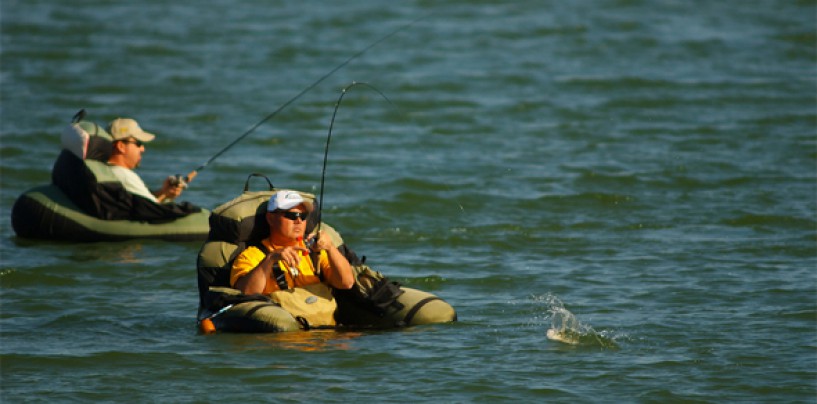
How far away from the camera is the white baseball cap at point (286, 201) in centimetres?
895

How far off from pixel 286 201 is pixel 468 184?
718 cm

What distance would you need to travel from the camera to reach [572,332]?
9586 millimetres

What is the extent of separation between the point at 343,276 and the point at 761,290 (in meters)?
3.68

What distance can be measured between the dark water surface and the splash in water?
0.07 feet

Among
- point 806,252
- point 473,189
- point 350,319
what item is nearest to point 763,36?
point 473,189

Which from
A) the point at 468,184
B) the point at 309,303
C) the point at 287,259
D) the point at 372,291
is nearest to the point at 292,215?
the point at 287,259

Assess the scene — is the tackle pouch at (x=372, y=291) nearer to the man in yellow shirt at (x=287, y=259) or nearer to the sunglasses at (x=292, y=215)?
the man in yellow shirt at (x=287, y=259)

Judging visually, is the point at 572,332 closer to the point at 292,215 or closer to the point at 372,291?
the point at 372,291

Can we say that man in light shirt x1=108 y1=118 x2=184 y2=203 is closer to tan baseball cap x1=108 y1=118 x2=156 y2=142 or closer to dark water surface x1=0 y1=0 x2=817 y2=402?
tan baseball cap x1=108 y1=118 x2=156 y2=142

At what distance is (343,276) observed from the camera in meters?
9.09

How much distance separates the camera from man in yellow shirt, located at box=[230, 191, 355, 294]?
8.96m

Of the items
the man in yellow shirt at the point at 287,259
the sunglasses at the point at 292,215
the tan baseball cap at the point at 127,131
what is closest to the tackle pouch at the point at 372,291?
the man in yellow shirt at the point at 287,259

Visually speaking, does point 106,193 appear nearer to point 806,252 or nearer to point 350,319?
point 350,319

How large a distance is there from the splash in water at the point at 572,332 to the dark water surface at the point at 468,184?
0.07 feet
